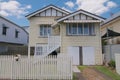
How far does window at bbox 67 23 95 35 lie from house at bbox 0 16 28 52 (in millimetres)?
14001

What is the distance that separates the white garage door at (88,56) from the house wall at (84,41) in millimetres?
411

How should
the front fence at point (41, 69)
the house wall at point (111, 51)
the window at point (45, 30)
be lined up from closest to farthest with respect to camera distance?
the front fence at point (41, 69) < the house wall at point (111, 51) < the window at point (45, 30)

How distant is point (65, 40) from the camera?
2303 cm

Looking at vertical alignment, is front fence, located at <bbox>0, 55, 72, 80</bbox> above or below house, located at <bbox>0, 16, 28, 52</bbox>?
below

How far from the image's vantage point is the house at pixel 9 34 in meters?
31.8

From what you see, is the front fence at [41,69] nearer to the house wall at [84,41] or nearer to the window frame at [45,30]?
the house wall at [84,41]

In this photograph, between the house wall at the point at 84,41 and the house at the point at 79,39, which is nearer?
the house at the point at 79,39

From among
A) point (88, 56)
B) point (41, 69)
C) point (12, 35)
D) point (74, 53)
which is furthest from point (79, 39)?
point (12, 35)

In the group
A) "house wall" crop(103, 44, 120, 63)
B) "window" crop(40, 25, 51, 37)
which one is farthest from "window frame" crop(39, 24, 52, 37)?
"house wall" crop(103, 44, 120, 63)

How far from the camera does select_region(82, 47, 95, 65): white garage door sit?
890 inches

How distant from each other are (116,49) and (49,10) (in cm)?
1243

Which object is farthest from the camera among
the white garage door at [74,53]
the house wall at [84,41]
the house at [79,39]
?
the house wall at [84,41]

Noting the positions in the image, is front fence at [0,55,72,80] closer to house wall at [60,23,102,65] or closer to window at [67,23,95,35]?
house wall at [60,23,102,65]

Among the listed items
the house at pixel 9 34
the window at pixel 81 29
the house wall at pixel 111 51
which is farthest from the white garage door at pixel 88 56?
the house at pixel 9 34
